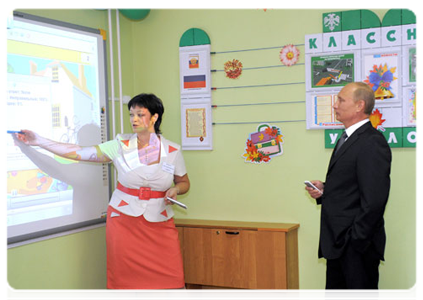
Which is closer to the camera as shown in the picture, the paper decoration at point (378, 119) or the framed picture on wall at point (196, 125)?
the paper decoration at point (378, 119)

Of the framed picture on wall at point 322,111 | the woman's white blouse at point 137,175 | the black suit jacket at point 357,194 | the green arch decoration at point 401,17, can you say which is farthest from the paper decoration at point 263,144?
the green arch decoration at point 401,17

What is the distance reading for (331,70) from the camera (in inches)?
136

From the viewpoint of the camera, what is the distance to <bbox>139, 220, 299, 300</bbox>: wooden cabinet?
11.1 ft

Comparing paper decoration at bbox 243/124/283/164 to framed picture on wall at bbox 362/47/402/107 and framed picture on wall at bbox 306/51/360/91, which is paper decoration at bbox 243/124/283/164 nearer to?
framed picture on wall at bbox 306/51/360/91

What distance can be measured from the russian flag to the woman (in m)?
0.71

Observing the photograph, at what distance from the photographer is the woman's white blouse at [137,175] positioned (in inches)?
122

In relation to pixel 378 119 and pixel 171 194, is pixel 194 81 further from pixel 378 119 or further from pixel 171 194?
pixel 378 119

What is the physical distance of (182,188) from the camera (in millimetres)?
3244

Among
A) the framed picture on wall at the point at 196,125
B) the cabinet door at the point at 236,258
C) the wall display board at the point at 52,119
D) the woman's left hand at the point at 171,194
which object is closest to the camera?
the wall display board at the point at 52,119

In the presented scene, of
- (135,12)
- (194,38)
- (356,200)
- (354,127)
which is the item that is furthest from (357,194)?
(135,12)

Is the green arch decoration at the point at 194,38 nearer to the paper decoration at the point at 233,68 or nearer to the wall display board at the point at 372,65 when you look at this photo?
the paper decoration at the point at 233,68

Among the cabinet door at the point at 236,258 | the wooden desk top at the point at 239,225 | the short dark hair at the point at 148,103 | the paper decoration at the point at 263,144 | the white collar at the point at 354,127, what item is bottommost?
the cabinet door at the point at 236,258

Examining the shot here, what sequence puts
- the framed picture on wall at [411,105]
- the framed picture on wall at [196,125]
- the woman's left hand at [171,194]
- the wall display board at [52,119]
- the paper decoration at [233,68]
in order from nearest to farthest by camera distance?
the wall display board at [52,119] → the woman's left hand at [171,194] → the framed picture on wall at [411,105] → the paper decoration at [233,68] → the framed picture on wall at [196,125]
